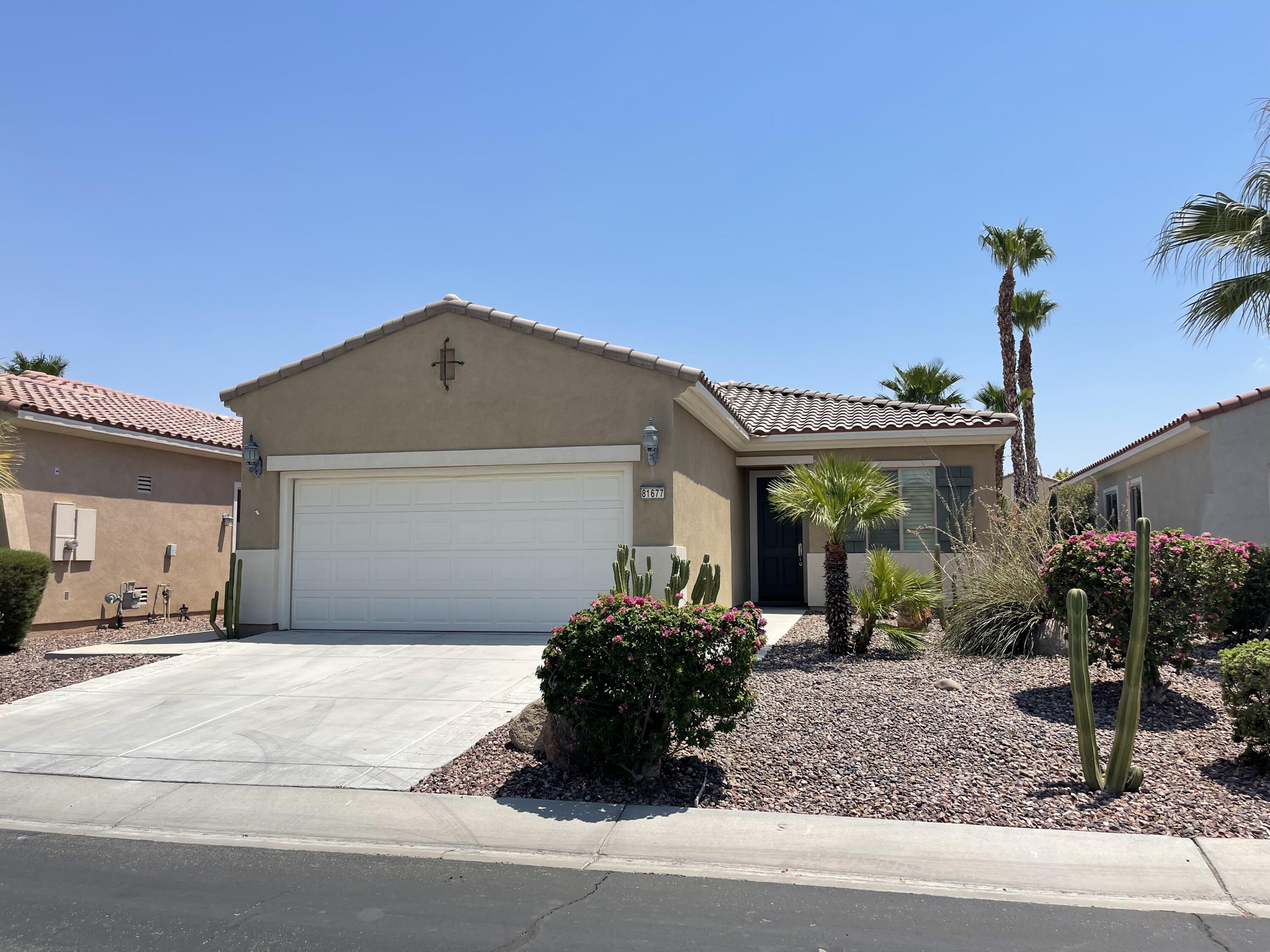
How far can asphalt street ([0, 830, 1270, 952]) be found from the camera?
12.9 ft

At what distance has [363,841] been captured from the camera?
5383 millimetres

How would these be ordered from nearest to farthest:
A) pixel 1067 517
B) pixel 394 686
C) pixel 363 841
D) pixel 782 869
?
1. pixel 782 869
2. pixel 363 841
3. pixel 394 686
4. pixel 1067 517

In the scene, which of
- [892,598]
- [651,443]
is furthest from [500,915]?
[651,443]

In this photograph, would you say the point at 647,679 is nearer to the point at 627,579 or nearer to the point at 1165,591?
the point at 627,579

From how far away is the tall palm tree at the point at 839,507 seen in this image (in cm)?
1055

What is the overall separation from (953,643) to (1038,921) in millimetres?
6496

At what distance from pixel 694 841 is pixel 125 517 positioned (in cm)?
1405

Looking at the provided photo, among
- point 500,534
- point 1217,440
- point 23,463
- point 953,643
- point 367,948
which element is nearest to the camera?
point 367,948

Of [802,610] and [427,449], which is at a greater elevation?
[427,449]

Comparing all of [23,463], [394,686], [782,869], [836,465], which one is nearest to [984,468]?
[836,465]

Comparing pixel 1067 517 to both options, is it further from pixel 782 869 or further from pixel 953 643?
pixel 782 869

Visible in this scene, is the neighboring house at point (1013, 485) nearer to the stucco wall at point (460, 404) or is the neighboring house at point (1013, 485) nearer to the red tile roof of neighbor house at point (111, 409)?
the stucco wall at point (460, 404)

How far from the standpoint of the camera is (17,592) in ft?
40.6

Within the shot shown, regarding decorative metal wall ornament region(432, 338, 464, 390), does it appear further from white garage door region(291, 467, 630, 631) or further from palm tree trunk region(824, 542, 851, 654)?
palm tree trunk region(824, 542, 851, 654)
